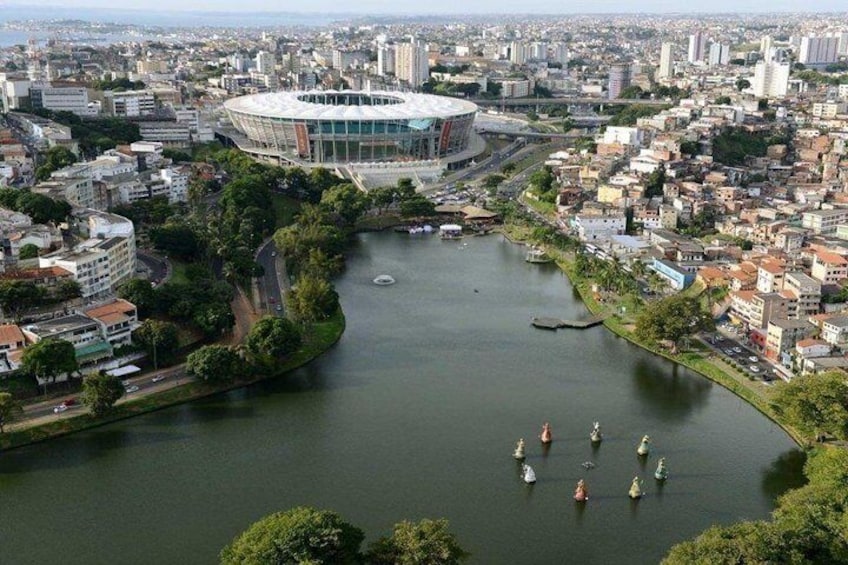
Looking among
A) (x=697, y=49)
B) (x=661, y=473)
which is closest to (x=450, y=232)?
(x=661, y=473)

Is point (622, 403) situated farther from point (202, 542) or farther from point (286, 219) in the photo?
point (286, 219)

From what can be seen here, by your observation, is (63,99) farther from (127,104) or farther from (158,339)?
(158,339)

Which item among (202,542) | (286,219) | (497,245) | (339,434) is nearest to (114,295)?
(339,434)

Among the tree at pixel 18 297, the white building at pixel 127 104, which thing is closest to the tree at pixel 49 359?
the tree at pixel 18 297

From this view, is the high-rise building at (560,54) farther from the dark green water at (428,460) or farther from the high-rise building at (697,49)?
the dark green water at (428,460)

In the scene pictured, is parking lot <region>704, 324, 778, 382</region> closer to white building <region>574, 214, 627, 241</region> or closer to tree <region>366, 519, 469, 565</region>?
white building <region>574, 214, 627, 241</region>

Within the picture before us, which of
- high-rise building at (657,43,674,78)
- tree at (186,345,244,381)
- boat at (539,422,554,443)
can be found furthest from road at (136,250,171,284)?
high-rise building at (657,43,674,78)
